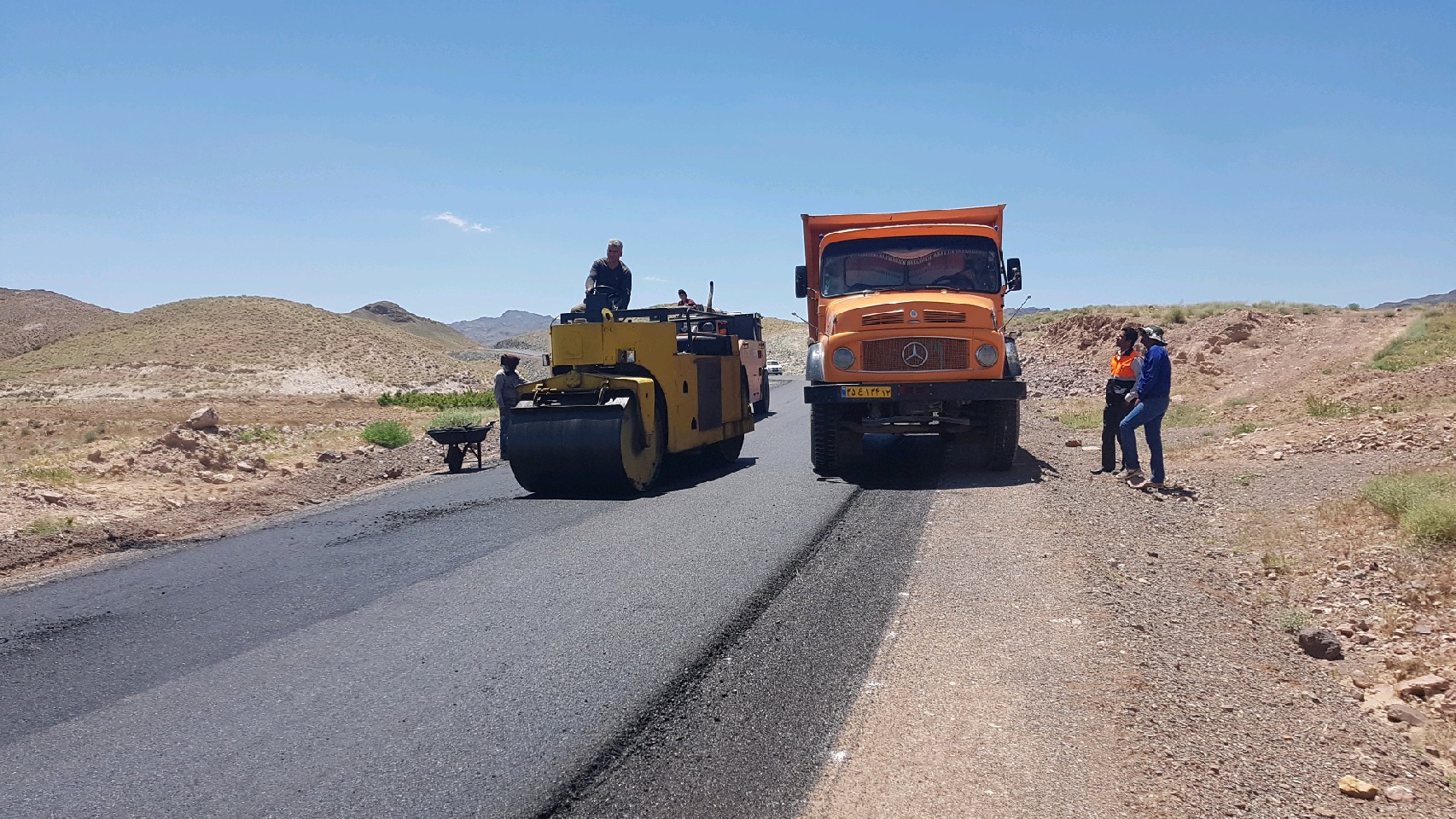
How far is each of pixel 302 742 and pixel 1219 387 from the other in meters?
25.1

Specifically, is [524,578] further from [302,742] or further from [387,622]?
[302,742]

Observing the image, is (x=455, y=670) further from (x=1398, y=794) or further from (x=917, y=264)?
(x=917, y=264)

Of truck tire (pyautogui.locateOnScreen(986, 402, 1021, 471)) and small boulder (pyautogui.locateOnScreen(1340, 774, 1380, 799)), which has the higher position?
truck tire (pyautogui.locateOnScreen(986, 402, 1021, 471))

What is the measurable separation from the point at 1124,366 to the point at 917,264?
2736 mm

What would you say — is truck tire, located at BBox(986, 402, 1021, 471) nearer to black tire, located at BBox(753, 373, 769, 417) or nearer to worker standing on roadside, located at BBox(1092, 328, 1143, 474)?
worker standing on roadside, located at BBox(1092, 328, 1143, 474)

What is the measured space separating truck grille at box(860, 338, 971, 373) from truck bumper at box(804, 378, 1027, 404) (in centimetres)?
25

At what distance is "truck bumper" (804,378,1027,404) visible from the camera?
11.6 meters

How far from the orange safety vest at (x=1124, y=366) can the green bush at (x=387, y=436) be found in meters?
13.2

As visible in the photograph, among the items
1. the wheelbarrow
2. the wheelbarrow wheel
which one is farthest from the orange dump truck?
the wheelbarrow wheel

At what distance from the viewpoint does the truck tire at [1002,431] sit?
479 inches

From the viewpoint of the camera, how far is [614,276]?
13.7 meters

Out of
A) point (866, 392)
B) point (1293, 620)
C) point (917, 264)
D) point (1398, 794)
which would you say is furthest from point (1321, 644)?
point (917, 264)

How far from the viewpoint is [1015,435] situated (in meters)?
12.3

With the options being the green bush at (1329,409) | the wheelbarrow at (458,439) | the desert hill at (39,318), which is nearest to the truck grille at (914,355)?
the wheelbarrow at (458,439)
